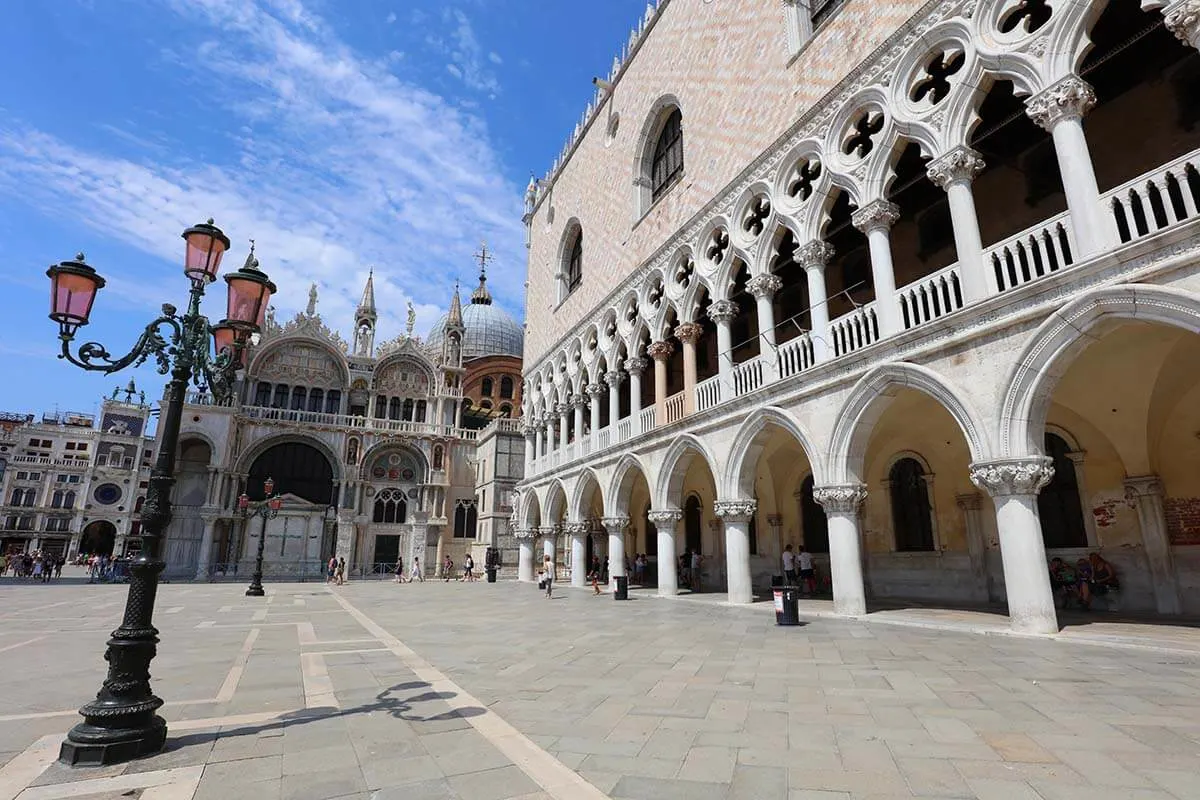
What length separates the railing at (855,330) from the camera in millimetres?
11227

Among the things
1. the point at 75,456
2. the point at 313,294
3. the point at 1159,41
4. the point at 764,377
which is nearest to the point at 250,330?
the point at 764,377

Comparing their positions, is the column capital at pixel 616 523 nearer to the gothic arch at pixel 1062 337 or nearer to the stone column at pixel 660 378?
the stone column at pixel 660 378

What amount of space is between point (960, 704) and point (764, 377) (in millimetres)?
9089

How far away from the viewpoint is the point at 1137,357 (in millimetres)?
9711

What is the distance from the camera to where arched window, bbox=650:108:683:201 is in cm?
1972

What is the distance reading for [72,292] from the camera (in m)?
5.21

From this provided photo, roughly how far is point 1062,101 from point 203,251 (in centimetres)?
1109

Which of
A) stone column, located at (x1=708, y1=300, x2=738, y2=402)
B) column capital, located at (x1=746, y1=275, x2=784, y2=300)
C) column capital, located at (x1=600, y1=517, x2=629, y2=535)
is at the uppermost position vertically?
column capital, located at (x1=746, y1=275, x2=784, y2=300)

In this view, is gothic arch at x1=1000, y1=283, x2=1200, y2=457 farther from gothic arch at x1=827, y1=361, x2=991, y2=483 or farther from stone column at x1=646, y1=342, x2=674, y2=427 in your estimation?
stone column at x1=646, y1=342, x2=674, y2=427

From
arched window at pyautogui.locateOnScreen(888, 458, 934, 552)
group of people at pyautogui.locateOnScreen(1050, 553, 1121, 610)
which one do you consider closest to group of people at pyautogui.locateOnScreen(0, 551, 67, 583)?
arched window at pyautogui.locateOnScreen(888, 458, 934, 552)

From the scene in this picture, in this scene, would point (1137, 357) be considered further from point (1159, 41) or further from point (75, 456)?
point (75, 456)

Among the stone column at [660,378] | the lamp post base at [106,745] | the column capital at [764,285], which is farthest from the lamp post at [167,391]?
the stone column at [660,378]

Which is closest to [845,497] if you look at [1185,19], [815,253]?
[815,253]

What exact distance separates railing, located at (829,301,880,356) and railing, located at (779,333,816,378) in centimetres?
57
